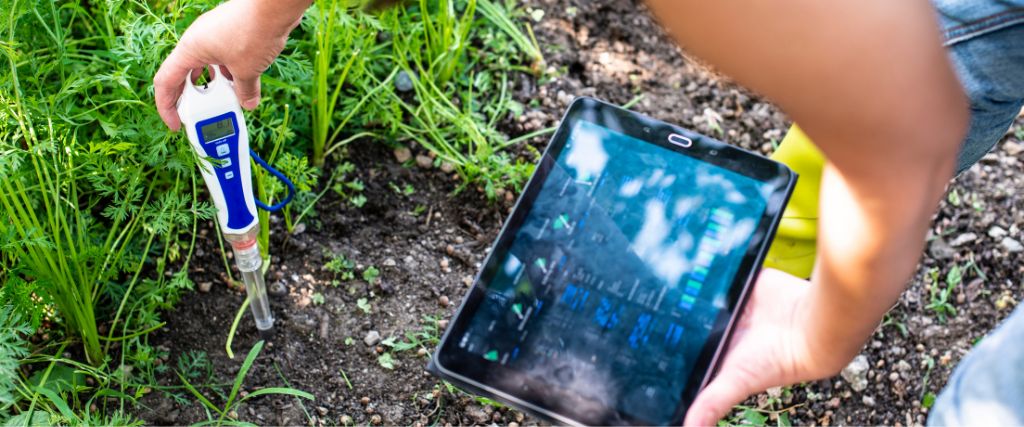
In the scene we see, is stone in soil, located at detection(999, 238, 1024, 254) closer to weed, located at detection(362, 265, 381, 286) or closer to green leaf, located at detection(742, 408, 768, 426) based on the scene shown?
green leaf, located at detection(742, 408, 768, 426)

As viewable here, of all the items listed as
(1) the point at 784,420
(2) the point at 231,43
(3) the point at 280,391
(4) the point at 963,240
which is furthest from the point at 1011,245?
(2) the point at 231,43

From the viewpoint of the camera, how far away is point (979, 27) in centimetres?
105

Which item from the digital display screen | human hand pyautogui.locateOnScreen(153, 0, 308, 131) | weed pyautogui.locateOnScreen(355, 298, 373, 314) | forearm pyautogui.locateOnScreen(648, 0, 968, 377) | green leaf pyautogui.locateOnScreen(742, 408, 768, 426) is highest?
forearm pyautogui.locateOnScreen(648, 0, 968, 377)

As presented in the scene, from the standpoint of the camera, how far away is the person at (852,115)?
66 centimetres

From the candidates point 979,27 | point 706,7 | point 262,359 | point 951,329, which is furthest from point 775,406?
point 706,7

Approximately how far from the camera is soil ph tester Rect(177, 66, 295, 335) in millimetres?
1209

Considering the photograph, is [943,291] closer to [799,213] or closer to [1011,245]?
[1011,245]

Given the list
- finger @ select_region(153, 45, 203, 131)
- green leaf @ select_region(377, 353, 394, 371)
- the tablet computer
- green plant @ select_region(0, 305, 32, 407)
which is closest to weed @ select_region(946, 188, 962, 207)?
the tablet computer

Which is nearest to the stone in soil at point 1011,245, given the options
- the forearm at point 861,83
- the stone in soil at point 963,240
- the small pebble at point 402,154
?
the stone in soil at point 963,240

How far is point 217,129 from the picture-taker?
1.24 metres

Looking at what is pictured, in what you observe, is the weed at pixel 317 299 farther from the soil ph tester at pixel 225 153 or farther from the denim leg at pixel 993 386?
the denim leg at pixel 993 386

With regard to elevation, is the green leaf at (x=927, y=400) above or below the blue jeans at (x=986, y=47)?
below

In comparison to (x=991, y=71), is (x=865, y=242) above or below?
below

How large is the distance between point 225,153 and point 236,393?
0.52 m
